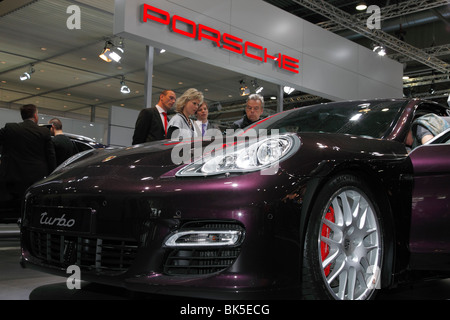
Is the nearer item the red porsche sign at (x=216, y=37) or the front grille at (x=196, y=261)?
the front grille at (x=196, y=261)

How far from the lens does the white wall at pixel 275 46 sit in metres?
7.20

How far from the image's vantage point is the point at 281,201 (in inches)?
79.9

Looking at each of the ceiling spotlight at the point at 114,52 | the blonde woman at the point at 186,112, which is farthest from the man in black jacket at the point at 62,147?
the ceiling spotlight at the point at 114,52

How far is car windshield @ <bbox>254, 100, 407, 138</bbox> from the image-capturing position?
293cm

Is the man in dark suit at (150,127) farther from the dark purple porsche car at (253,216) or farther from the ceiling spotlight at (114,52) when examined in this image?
the ceiling spotlight at (114,52)

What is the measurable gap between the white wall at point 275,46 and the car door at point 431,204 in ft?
16.6

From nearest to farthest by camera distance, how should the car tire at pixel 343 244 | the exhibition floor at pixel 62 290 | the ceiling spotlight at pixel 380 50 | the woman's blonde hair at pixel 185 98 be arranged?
1. the car tire at pixel 343 244
2. the exhibition floor at pixel 62 290
3. the woman's blonde hair at pixel 185 98
4. the ceiling spotlight at pixel 380 50

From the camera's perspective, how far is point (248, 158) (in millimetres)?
2209

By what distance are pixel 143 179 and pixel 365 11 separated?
12.3 m

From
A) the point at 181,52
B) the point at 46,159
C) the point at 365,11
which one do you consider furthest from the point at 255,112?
the point at 365,11

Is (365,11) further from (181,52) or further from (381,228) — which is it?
(381,228)

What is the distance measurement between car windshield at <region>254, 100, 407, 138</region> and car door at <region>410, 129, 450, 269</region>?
0.32m

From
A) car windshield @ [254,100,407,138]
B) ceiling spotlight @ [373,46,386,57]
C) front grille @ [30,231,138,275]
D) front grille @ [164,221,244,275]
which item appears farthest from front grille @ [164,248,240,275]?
ceiling spotlight @ [373,46,386,57]

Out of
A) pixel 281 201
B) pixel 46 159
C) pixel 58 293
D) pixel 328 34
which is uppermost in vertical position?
pixel 328 34
